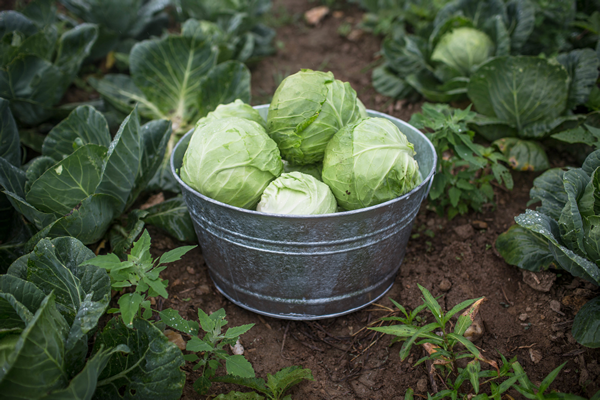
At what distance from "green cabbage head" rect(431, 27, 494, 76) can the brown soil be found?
4.32 feet

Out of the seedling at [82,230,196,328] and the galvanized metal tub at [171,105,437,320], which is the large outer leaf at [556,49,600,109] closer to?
the galvanized metal tub at [171,105,437,320]

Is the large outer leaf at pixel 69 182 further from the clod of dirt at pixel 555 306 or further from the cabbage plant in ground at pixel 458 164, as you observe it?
the clod of dirt at pixel 555 306

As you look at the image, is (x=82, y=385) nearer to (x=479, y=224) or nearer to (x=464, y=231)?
(x=464, y=231)

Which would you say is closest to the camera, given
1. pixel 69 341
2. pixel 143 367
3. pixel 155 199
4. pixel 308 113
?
pixel 69 341

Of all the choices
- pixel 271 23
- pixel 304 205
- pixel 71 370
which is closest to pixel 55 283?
pixel 71 370

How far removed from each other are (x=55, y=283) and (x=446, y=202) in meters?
2.63

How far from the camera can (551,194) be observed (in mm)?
2598

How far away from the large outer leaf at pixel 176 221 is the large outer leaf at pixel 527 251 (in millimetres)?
2119

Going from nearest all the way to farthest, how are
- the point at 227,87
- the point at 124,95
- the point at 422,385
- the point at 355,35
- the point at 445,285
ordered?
the point at 422,385 < the point at 445,285 < the point at 227,87 < the point at 124,95 < the point at 355,35

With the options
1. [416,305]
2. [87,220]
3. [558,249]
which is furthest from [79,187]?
[558,249]

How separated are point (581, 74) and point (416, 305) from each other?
241 centimetres

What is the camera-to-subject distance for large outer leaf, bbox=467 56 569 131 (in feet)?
11.0

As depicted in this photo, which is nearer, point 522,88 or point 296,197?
point 296,197

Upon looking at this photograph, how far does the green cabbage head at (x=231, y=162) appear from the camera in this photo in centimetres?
221
